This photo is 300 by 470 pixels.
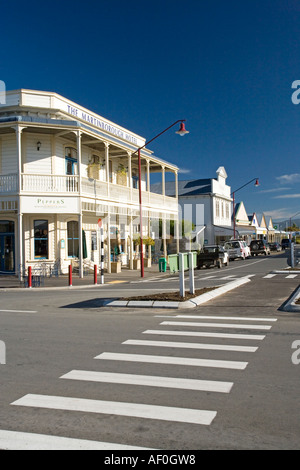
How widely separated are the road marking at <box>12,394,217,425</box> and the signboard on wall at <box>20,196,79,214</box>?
18.9m

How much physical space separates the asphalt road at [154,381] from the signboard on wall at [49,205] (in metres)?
13.4

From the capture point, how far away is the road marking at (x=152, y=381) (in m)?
5.64

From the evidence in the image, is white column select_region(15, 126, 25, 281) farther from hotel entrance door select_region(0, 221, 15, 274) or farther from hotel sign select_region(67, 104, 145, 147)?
hotel sign select_region(67, 104, 145, 147)

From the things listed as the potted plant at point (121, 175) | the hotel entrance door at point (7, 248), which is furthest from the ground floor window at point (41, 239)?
the potted plant at point (121, 175)

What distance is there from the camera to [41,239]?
2536 cm

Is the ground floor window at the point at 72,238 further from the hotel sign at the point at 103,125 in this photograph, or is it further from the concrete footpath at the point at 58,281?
the hotel sign at the point at 103,125

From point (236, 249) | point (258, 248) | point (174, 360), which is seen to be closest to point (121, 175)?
point (236, 249)

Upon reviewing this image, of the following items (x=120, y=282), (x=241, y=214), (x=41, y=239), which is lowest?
(x=120, y=282)

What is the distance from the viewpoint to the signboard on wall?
23406mm

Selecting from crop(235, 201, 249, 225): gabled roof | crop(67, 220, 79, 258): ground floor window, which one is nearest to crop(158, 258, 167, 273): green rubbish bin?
crop(67, 220, 79, 258): ground floor window

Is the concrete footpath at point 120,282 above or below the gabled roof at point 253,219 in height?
below

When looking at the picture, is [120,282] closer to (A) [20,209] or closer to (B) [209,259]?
(A) [20,209]

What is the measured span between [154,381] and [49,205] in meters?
19.1

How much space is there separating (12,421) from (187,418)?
181 cm
